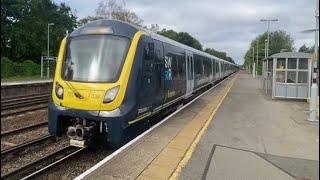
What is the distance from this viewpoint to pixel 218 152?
7.68 metres

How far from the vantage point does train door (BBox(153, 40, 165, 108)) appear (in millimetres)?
9664

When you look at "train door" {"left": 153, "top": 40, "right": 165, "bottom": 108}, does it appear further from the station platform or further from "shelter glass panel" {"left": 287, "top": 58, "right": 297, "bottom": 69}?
"shelter glass panel" {"left": 287, "top": 58, "right": 297, "bottom": 69}

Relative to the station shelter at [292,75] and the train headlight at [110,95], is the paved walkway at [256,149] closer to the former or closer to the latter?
the train headlight at [110,95]

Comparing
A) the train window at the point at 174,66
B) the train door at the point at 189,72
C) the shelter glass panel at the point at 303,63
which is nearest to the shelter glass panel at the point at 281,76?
the shelter glass panel at the point at 303,63

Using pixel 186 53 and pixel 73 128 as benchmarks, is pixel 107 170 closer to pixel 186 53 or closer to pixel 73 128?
pixel 73 128

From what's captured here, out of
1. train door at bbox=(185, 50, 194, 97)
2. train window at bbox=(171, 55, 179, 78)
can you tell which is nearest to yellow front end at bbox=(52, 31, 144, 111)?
train window at bbox=(171, 55, 179, 78)

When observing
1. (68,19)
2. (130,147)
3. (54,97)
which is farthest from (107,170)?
(68,19)

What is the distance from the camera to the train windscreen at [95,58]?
313 inches

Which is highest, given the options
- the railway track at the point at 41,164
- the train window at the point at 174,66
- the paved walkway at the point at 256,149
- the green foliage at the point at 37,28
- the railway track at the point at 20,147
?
the green foliage at the point at 37,28

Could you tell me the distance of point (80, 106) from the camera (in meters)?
7.79

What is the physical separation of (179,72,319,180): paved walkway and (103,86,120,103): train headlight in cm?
196

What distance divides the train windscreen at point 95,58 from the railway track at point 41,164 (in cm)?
168

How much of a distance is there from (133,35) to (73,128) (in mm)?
2373

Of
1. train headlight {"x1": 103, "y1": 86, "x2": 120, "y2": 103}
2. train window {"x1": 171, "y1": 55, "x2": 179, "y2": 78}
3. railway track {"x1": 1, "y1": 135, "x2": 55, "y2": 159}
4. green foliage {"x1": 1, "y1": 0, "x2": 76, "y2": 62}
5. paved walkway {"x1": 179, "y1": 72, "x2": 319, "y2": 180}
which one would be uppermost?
green foliage {"x1": 1, "y1": 0, "x2": 76, "y2": 62}
